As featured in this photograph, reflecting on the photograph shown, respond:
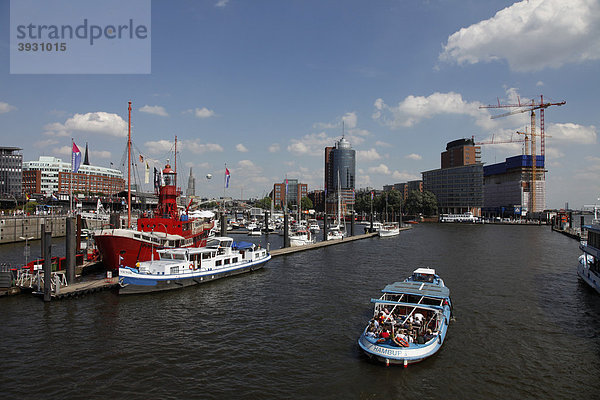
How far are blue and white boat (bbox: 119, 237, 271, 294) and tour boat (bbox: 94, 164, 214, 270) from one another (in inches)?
97.1

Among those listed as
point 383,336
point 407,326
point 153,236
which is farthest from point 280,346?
point 153,236

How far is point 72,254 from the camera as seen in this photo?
3747cm

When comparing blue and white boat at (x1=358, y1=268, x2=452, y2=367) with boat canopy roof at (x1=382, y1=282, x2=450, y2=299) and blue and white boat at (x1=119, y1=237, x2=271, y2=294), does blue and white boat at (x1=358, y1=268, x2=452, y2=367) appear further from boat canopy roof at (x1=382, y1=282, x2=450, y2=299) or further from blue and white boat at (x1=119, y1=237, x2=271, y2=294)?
blue and white boat at (x1=119, y1=237, x2=271, y2=294)

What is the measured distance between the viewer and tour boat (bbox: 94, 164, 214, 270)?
4250 centimetres

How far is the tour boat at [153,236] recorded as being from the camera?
42500mm

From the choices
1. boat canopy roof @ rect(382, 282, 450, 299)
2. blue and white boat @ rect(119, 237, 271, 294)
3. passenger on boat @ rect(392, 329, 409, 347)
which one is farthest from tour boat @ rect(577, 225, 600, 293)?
blue and white boat @ rect(119, 237, 271, 294)

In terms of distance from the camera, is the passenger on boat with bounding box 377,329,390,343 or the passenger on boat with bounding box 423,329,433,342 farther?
the passenger on boat with bounding box 423,329,433,342

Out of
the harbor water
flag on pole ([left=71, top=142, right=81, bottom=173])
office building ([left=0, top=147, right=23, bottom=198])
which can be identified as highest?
office building ([left=0, top=147, right=23, bottom=198])

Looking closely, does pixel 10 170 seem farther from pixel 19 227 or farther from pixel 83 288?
pixel 83 288

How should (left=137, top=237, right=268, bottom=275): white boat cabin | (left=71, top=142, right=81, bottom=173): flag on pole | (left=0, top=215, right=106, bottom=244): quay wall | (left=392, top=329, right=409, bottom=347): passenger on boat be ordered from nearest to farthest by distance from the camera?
(left=392, top=329, right=409, bottom=347): passenger on boat < (left=137, top=237, right=268, bottom=275): white boat cabin < (left=71, top=142, right=81, bottom=173): flag on pole < (left=0, top=215, right=106, bottom=244): quay wall

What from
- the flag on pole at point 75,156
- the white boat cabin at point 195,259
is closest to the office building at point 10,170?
the flag on pole at point 75,156

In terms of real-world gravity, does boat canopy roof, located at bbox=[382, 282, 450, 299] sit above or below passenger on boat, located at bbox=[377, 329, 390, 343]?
above

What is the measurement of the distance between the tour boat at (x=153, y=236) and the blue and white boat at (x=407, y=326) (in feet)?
92.1

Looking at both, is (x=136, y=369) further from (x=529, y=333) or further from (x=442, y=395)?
(x=529, y=333)
